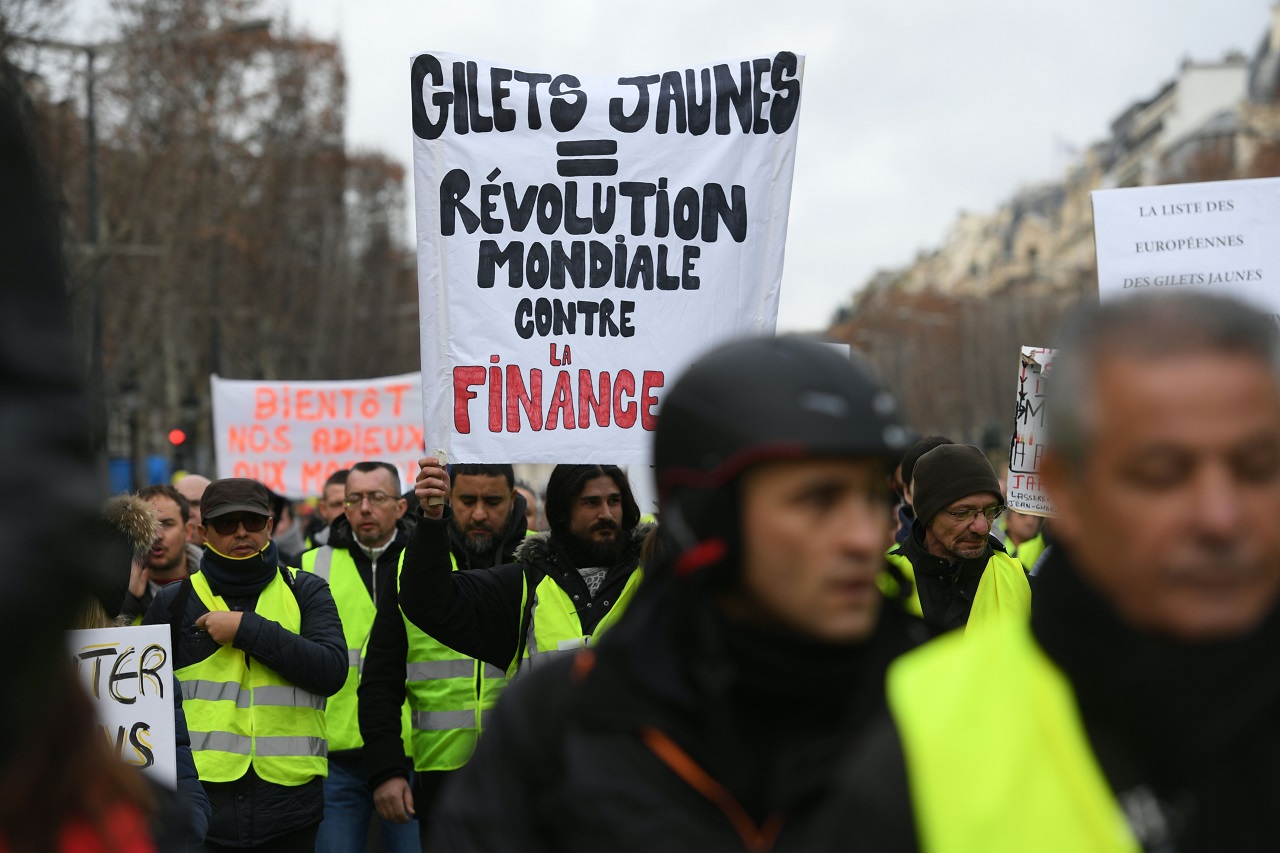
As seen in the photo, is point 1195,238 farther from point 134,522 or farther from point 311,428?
point 311,428

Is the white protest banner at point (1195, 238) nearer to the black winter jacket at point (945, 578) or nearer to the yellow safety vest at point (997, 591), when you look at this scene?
the yellow safety vest at point (997, 591)

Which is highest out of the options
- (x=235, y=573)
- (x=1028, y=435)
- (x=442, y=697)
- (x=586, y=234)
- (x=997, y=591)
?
(x=586, y=234)

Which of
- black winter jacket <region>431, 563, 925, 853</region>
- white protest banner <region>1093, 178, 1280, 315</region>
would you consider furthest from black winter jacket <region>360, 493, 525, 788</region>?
black winter jacket <region>431, 563, 925, 853</region>

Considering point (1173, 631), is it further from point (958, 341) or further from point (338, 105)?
point (958, 341)

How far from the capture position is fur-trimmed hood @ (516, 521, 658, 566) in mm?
5236

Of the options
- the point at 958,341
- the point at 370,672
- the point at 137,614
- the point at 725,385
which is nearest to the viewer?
the point at 725,385

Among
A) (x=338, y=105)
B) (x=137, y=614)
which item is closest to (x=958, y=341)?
(x=338, y=105)

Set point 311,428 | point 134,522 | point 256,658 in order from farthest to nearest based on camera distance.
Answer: point 311,428
point 134,522
point 256,658

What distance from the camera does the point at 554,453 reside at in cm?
555

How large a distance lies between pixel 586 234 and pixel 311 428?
766cm

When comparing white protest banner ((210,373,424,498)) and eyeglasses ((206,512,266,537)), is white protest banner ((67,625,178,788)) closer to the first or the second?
eyeglasses ((206,512,266,537))

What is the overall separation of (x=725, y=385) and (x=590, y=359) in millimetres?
3604

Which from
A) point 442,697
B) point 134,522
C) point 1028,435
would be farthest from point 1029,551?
point 134,522

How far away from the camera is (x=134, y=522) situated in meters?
5.86
